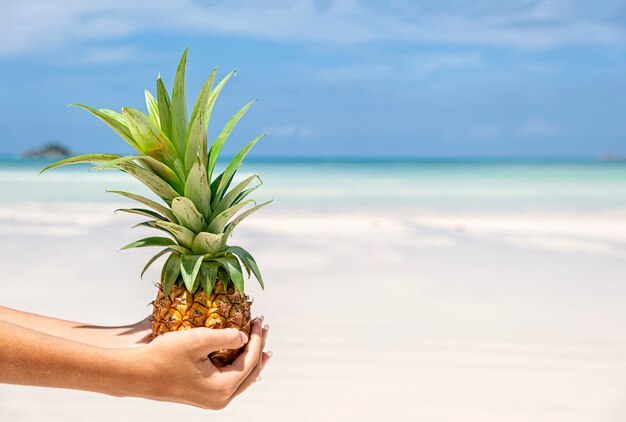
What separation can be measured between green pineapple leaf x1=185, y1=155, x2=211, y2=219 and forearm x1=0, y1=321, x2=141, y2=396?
493mm

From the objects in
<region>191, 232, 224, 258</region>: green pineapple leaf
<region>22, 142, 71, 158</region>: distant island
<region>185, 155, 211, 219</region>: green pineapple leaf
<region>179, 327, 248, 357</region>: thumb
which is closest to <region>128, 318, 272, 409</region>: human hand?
<region>179, 327, 248, 357</region>: thumb

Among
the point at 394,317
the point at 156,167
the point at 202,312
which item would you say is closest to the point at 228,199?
the point at 156,167

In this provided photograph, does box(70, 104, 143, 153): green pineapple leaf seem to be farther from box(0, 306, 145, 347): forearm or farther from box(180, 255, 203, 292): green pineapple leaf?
box(0, 306, 145, 347): forearm

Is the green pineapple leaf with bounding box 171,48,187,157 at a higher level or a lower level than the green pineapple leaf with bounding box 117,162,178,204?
higher

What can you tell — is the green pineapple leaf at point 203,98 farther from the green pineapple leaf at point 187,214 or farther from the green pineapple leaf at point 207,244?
the green pineapple leaf at point 207,244

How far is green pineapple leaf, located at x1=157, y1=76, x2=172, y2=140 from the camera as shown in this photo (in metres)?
2.17

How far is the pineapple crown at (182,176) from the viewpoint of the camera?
85.5 inches

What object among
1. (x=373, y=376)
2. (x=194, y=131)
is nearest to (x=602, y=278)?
(x=373, y=376)

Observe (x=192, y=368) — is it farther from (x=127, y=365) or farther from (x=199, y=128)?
(x=199, y=128)

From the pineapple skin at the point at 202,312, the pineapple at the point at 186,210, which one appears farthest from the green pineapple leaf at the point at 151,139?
the pineapple skin at the point at 202,312

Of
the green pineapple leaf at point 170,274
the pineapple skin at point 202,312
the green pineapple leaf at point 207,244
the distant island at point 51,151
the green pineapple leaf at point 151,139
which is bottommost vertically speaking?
the pineapple skin at point 202,312

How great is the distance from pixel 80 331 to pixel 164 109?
0.81 m

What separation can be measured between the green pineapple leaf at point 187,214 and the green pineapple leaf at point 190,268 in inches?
4.2

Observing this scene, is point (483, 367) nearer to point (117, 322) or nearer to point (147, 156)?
point (117, 322)
